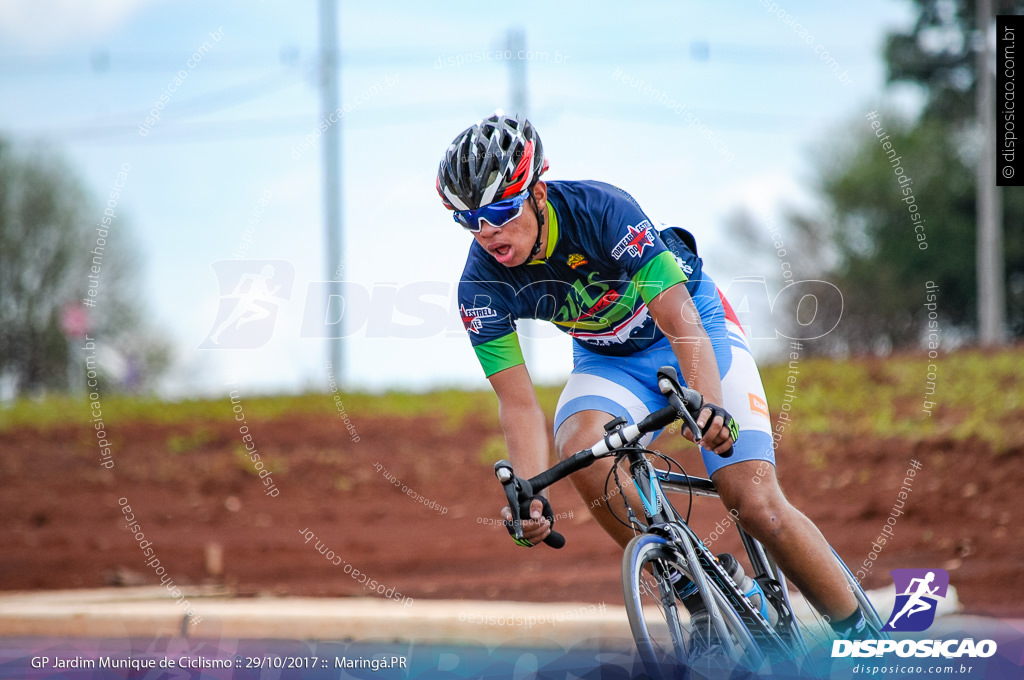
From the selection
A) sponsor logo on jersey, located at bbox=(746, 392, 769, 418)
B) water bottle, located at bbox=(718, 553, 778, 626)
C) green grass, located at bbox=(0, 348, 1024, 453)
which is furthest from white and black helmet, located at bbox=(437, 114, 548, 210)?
green grass, located at bbox=(0, 348, 1024, 453)

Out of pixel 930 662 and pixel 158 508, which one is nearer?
pixel 930 662

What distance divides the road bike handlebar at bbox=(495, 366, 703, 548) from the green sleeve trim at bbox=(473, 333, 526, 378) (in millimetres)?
640

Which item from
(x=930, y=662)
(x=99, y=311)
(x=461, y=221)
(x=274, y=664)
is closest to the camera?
(x=461, y=221)

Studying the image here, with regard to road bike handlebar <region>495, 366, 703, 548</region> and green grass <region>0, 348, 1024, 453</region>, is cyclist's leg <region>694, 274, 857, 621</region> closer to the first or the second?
road bike handlebar <region>495, 366, 703, 548</region>

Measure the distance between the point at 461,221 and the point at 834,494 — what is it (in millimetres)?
5045

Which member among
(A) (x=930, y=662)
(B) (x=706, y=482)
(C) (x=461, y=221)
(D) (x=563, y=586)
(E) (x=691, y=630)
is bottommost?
(D) (x=563, y=586)

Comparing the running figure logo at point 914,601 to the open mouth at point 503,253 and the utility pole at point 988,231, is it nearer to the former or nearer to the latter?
the open mouth at point 503,253

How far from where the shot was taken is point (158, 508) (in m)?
7.83

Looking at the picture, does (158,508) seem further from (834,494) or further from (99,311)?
(99,311)

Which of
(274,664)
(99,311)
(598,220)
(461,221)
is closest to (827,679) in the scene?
(598,220)

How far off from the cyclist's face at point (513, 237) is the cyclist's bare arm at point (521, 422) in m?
0.41

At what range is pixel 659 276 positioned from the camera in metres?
3.09

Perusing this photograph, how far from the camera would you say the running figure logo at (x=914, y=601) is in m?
3.94

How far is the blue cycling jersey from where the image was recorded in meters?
3.13
